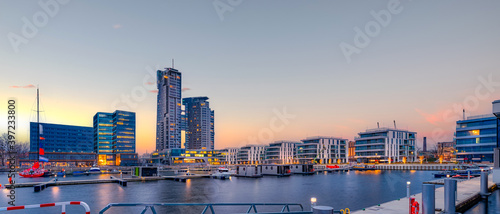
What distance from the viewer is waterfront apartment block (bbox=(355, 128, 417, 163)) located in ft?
573

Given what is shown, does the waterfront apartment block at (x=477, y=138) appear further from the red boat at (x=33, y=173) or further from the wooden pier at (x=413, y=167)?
the red boat at (x=33, y=173)

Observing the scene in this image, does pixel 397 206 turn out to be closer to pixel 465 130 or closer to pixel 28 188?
pixel 28 188

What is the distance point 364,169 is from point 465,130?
4935 cm

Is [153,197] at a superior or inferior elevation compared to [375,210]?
inferior

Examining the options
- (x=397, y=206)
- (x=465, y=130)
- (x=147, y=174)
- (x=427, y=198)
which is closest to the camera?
(x=427, y=198)

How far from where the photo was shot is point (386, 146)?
6850 inches

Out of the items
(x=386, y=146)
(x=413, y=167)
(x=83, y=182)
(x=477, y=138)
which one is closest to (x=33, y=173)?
(x=83, y=182)

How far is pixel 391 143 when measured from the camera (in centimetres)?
17575

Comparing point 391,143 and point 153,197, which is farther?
point 391,143

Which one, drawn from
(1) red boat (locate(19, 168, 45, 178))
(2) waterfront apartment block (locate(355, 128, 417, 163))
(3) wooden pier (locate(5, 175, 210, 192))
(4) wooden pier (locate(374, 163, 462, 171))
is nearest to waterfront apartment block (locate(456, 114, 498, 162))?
(4) wooden pier (locate(374, 163, 462, 171))

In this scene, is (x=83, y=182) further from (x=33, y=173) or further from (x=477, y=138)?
(x=477, y=138)

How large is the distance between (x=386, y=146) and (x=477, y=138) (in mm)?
46969

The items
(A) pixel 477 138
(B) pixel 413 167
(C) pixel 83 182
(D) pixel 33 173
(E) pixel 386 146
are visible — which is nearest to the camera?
(C) pixel 83 182

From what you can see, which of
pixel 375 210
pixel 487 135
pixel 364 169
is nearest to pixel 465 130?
pixel 487 135
